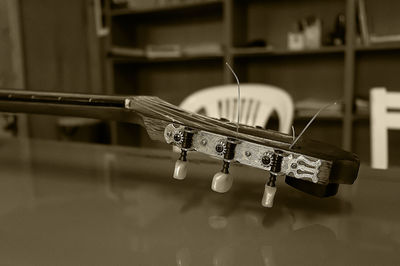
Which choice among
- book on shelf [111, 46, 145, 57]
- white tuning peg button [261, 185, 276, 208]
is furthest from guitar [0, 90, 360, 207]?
book on shelf [111, 46, 145, 57]

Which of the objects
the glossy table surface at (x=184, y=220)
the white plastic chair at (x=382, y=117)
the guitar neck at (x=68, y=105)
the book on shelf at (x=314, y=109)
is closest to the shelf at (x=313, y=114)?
the book on shelf at (x=314, y=109)

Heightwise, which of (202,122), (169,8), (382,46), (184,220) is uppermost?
(169,8)

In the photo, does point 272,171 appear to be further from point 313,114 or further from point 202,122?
point 313,114

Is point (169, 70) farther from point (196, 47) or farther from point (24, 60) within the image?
point (24, 60)

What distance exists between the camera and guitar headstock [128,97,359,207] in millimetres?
425

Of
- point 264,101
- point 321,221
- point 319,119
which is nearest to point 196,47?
point 319,119

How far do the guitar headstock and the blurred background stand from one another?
179 cm

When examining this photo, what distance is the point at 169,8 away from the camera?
2.52m

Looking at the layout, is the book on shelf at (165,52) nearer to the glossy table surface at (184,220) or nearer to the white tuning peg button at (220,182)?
the glossy table surface at (184,220)

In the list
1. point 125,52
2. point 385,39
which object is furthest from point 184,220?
point 125,52

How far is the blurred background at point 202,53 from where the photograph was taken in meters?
2.26

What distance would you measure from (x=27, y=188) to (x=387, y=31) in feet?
7.55

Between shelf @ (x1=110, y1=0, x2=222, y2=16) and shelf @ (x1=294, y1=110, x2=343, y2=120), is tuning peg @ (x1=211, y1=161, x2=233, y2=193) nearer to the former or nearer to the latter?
shelf @ (x1=294, y1=110, x2=343, y2=120)

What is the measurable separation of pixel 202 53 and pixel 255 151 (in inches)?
82.6
